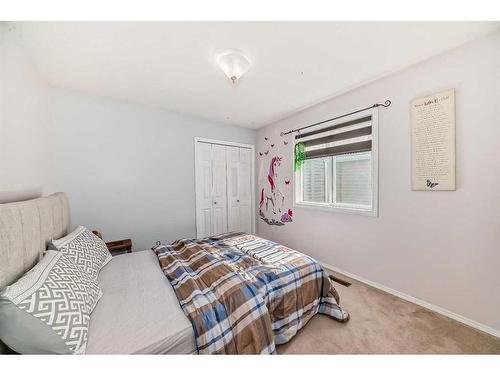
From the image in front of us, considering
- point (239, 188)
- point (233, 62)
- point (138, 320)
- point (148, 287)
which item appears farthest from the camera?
point (239, 188)

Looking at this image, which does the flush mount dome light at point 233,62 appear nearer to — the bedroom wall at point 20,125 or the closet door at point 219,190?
the bedroom wall at point 20,125

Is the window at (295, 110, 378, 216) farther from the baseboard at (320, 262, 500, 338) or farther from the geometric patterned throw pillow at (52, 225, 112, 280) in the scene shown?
the geometric patterned throw pillow at (52, 225, 112, 280)

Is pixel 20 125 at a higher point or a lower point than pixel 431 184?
higher

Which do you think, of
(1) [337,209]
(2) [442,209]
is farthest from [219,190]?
(2) [442,209]

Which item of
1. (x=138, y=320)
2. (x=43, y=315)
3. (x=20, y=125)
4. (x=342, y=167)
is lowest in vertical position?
(x=138, y=320)

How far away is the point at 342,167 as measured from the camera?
2.58 m

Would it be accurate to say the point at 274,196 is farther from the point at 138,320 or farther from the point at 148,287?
the point at 138,320

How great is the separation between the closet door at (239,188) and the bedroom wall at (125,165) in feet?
2.20

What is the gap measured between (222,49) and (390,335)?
8.53 ft

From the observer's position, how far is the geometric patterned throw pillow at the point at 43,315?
800mm

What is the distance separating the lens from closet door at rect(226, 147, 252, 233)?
3.59m

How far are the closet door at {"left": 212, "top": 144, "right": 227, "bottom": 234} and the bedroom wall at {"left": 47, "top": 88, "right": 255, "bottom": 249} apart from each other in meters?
0.37
